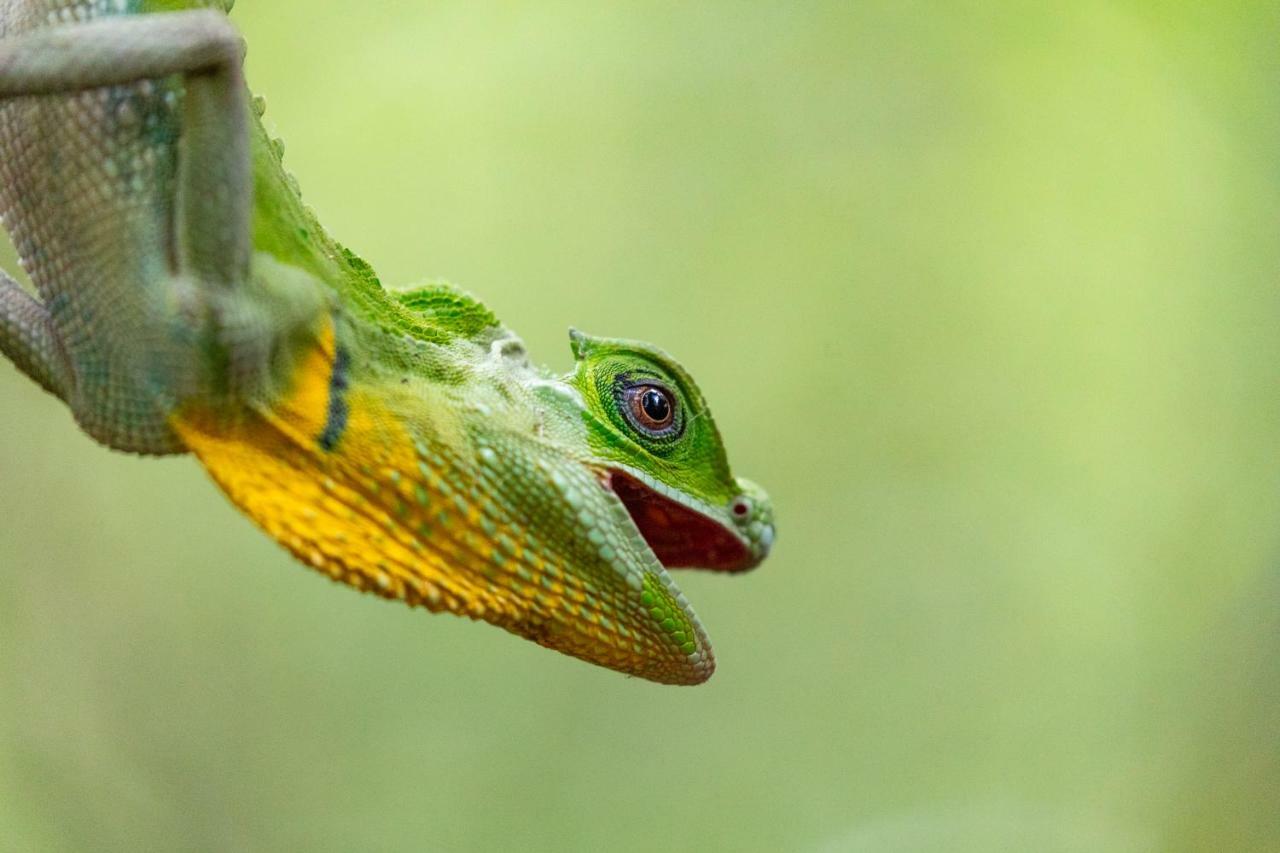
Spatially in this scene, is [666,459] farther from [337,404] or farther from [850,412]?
[850,412]

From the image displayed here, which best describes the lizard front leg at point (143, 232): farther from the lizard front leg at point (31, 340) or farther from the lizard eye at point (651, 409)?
the lizard eye at point (651, 409)

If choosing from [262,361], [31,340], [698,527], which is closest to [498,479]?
[262,361]

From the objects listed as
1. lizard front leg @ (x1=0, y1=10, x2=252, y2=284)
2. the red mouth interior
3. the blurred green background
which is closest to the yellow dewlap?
lizard front leg @ (x1=0, y1=10, x2=252, y2=284)

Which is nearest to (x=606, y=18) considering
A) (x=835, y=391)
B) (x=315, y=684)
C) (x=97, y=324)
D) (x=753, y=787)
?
(x=835, y=391)

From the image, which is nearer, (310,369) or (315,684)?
(310,369)

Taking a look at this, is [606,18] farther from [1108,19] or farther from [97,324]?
[97,324]

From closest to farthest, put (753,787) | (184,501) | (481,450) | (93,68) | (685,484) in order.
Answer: (93,68), (481,450), (685,484), (184,501), (753,787)

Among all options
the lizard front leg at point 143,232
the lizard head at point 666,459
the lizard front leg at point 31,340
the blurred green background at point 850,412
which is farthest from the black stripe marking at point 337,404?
the blurred green background at point 850,412

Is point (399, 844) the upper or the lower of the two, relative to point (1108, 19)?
lower

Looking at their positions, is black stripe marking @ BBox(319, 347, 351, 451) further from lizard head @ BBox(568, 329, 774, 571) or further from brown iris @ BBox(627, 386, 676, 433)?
brown iris @ BBox(627, 386, 676, 433)
